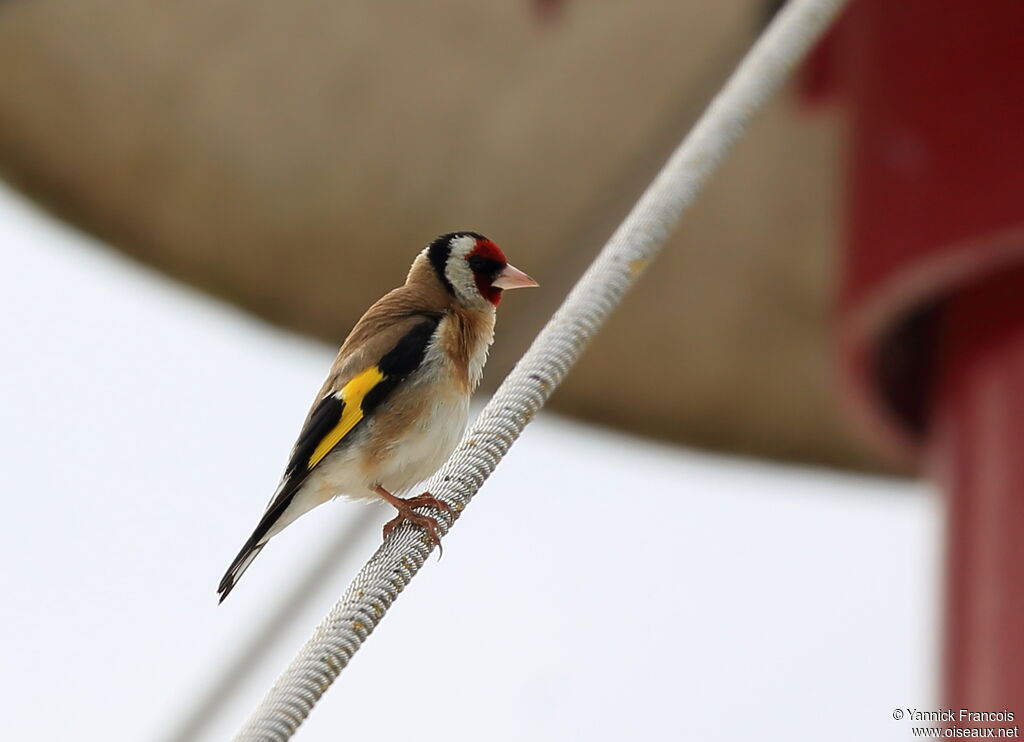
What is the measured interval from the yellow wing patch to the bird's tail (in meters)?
0.20

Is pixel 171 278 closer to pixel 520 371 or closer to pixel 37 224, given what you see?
pixel 37 224

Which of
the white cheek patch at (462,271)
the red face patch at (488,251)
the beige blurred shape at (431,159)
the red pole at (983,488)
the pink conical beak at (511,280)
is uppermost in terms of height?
the beige blurred shape at (431,159)

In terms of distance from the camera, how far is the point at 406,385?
2.27 m

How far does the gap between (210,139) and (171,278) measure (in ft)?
1.92

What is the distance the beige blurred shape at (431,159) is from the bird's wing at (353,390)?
311cm

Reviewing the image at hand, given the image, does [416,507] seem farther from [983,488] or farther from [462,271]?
A: [983,488]

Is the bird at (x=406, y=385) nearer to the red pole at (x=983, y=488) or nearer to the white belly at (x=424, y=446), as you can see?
the white belly at (x=424, y=446)

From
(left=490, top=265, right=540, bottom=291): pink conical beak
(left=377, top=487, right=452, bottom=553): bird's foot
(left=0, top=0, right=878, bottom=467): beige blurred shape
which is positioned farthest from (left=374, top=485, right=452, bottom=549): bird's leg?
(left=0, top=0, right=878, bottom=467): beige blurred shape

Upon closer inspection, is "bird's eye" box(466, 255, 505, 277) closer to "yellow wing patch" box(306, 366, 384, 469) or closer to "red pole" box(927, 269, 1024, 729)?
"yellow wing patch" box(306, 366, 384, 469)

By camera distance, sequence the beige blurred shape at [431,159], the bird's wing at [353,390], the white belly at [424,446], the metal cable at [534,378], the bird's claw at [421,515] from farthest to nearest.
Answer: the beige blurred shape at [431,159]
the white belly at [424,446]
the bird's wing at [353,390]
the bird's claw at [421,515]
the metal cable at [534,378]

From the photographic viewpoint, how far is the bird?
216 cm

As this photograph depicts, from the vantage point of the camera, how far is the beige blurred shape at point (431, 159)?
5980mm

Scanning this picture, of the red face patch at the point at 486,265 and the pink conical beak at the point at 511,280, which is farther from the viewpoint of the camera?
the red face patch at the point at 486,265

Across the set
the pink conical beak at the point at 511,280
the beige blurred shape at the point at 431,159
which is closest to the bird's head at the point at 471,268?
the pink conical beak at the point at 511,280
